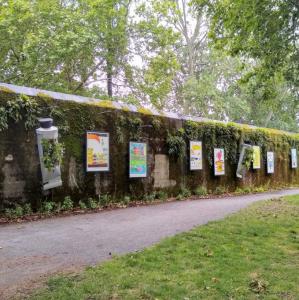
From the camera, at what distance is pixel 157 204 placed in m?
10.9

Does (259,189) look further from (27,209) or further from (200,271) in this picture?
(200,271)

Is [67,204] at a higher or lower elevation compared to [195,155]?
lower

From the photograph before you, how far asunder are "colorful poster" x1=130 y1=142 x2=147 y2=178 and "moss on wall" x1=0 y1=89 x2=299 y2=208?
0.17 meters

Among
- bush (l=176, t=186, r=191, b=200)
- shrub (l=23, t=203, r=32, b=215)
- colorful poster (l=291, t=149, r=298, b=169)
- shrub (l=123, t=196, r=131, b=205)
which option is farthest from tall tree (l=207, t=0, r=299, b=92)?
colorful poster (l=291, t=149, r=298, b=169)

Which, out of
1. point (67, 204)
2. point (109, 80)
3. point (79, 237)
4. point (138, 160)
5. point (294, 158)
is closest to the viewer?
point (79, 237)

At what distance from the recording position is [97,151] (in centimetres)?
998

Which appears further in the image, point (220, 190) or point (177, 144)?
point (220, 190)

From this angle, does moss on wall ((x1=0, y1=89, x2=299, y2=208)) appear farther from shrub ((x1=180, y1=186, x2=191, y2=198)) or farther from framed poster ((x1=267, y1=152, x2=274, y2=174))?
framed poster ((x1=267, y1=152, x2=274, y2=174))

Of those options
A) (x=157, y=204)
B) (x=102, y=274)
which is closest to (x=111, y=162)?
(x=157, y=204)

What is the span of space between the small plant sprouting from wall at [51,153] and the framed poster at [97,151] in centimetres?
134

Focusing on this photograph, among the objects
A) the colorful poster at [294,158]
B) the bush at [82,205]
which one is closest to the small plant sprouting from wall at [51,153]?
the bush at [82,205]

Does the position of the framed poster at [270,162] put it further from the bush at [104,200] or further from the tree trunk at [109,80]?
the bush at [104,200]

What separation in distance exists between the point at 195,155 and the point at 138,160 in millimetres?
3078

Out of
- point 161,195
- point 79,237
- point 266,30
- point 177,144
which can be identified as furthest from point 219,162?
point 79,237
